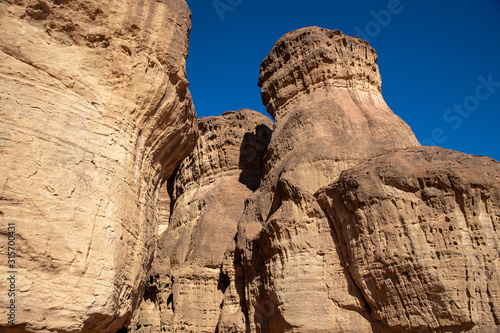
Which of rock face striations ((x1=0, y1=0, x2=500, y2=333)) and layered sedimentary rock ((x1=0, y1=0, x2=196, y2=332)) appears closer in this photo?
layered sedimentary rock ((x1=0, y1=0, x2=196, y2=332))

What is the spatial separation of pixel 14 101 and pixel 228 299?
1338 centimetres

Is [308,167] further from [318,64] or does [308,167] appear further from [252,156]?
[252,156]

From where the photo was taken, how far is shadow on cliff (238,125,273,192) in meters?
22.2

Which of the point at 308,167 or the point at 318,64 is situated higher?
the point at 318,64

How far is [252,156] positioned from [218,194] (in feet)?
10.9

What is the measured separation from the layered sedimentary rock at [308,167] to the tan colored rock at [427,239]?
40.4 inches

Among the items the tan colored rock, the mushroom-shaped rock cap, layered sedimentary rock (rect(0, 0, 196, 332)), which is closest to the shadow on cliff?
the mushroom-shaped rock cap

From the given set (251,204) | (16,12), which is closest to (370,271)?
(251,204)

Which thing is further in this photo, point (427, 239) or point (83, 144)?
point (427, 239)

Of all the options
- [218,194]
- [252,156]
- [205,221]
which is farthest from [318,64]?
[205,221]

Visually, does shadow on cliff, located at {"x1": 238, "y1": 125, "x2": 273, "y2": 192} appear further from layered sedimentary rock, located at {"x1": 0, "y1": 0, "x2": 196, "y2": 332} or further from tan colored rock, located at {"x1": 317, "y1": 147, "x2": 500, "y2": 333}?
layered sedimentary rock, located at {"x1": 0, "y1": 0, "x2": 196, "y2": 332}

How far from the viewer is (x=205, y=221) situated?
19.5m

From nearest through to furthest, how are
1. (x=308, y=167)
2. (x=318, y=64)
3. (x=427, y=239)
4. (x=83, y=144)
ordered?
(x=83, y=144)
(x=427, y=239)
(x=308, y=167)
(x=318, y=64)

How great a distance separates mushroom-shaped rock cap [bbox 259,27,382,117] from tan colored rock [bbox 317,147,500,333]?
6.75 meters
